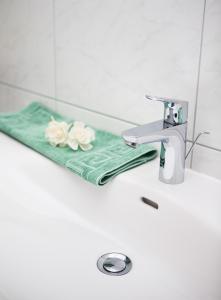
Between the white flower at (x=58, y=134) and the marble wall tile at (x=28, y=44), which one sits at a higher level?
the marble wall tile at (x=28, y=44)

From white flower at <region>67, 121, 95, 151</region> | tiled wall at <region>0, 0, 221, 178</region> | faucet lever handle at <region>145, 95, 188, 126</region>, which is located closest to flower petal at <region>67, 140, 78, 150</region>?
white flower at <region>67, 121, 95, 151</region>

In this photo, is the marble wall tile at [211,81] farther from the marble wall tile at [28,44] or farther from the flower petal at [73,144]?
the marble wall tile at [28,44]

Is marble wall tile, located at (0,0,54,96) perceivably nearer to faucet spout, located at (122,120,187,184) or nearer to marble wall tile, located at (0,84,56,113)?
marble wall tile, located at (0,84,56,113)

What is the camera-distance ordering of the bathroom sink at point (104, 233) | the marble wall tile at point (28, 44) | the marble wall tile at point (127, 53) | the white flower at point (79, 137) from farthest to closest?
the marble wall tile at point (28, 44), the white flower at point (79, 137), the marble wall tile at point (127, 53), the bathroom sink at point (104, 233)

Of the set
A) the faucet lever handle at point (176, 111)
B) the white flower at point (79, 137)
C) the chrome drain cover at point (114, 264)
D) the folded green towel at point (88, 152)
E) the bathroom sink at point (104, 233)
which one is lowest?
the chrome drain cover at point (114, 264)

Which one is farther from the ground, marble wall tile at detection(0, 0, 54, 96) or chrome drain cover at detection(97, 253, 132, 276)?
marble wall tile at detection(0, 0, 54, 96)

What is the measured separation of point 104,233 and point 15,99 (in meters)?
0.63

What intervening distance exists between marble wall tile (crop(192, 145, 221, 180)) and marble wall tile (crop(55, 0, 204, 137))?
5cm

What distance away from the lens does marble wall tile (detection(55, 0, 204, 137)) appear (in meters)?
0.69

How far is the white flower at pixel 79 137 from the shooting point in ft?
2.69

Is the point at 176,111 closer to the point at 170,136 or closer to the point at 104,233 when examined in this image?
the point at 170,136

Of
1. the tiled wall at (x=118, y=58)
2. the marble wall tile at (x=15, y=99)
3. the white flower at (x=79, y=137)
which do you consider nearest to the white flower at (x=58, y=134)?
the white flower at (x=79, y=137)

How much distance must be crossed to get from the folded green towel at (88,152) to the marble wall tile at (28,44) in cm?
13

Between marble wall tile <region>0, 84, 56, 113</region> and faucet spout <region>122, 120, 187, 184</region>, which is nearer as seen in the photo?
faucet spout <region>122, 120, 187, 184</region>
